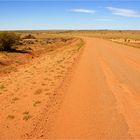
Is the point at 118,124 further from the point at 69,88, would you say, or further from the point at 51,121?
the point at 69,88

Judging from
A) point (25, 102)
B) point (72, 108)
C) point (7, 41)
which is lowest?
point (7, 41)

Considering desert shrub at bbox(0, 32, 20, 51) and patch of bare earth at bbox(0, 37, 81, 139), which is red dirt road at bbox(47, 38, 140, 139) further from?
desert shrub at bbox(0, 32, 20, 51)

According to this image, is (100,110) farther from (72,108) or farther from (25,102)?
(25,102)

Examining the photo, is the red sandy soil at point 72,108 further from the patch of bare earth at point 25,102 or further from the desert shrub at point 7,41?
the desert shrub at point 7,41

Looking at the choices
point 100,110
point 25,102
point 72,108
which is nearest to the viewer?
point 100,110

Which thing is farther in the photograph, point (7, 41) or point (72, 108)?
point (7, 41)

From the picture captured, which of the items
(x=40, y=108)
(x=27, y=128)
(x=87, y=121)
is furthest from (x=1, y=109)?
(x=87, y=121)

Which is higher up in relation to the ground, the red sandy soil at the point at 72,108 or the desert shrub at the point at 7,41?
the red sandy soil at the point at 72,108

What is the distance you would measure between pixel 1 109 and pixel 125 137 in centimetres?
455

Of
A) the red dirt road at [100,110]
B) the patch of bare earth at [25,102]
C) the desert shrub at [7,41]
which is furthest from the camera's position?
the desert shrub at [7,41]

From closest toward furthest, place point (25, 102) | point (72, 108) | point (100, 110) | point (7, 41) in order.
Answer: point (100, 110) < point (72, 108) < point (25, 102) < point (7, 41)

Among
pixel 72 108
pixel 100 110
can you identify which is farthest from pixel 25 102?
pixel 100 110

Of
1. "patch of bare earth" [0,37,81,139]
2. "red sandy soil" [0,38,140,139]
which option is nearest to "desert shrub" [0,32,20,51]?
"patch of bare earth" [0,37,81,139]

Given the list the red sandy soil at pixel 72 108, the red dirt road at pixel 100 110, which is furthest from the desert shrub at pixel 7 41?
the red dirt road at pixel 100 110
